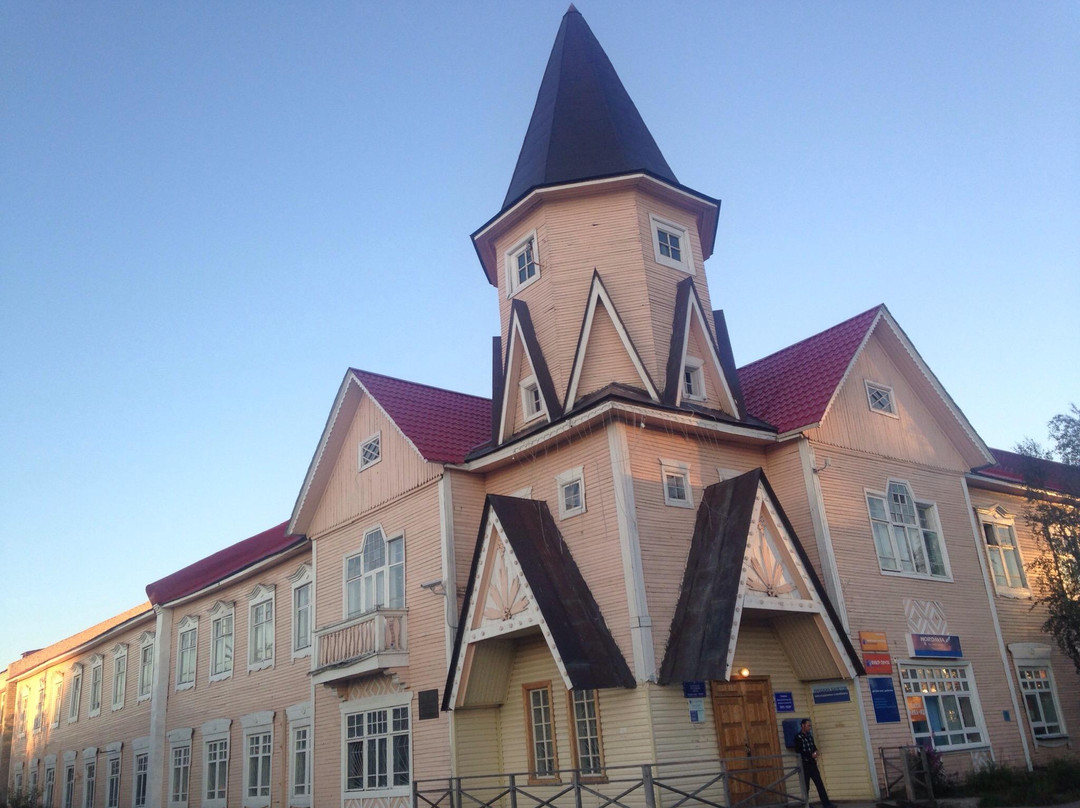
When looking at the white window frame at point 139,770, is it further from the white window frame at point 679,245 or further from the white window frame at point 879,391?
the white window frame at point 879,391

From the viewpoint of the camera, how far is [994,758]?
19.2 metres

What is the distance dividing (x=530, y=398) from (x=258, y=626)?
11.9m

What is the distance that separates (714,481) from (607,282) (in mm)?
5042

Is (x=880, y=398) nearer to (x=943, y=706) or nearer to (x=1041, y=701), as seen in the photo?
(x=943, y=706)

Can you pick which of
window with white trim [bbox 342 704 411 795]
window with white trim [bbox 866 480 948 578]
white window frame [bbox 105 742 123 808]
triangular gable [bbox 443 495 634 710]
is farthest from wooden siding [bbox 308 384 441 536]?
white window frame [bbox 105 742 123 808]

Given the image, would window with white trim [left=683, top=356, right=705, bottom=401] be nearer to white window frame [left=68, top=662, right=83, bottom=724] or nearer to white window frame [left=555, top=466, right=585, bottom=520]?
white window frame [left=555, top=466, right=585, bottom=520]

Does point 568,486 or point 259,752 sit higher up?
point 568,486

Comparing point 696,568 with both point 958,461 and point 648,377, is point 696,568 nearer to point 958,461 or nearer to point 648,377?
point 648,377

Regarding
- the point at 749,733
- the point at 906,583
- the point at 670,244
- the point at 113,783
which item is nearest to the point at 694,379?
the point at 670,244

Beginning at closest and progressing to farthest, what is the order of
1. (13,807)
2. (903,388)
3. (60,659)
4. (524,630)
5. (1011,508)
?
(524,630) → (903,388) → (1011,508) → (13,807) → (60,659)

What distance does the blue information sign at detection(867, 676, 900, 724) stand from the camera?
17438 mm

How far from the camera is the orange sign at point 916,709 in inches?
714

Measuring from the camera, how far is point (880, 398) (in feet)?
69.7

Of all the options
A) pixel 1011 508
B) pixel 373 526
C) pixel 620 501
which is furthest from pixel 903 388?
pixel 373 526
